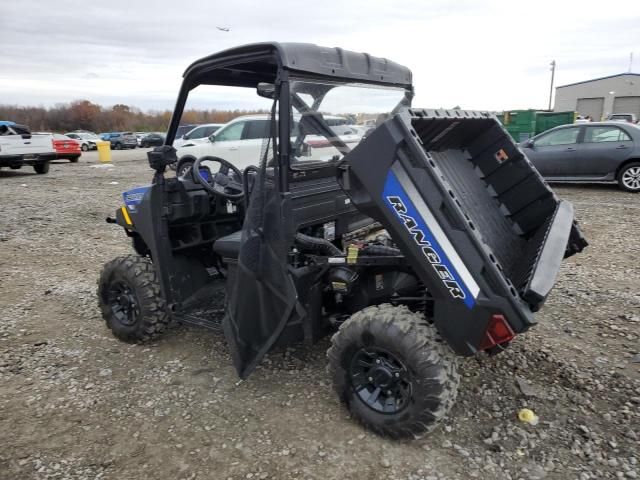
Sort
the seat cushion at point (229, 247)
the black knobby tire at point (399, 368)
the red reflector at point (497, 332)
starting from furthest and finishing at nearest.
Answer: the seat cushion at point (229, 247) < the black knobby tire at point (399, 368) < the red reflector at point (497, 332)

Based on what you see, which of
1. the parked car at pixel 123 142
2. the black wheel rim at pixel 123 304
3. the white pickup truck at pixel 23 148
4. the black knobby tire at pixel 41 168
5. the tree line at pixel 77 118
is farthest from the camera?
the tree line at pixel 77 118

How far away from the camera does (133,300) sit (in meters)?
3.89

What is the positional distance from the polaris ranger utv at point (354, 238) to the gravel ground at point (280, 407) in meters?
0.28

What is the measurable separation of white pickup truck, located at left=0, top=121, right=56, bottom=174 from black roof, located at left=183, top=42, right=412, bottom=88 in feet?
46.7

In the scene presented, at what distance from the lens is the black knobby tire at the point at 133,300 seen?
3779 millimetres

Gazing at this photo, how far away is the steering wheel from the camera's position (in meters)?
3.79

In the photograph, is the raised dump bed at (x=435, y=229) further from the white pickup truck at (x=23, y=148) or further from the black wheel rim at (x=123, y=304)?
the white pickup truck at (x=23, y=148)

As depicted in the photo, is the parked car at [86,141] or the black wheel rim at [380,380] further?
the parked car at [86,141]

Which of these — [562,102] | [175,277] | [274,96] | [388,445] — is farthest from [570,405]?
[562,102]

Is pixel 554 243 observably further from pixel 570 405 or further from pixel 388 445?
pixel 388 445

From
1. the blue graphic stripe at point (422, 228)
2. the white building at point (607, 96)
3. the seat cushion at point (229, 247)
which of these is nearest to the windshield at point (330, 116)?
the blue graphic stripe at point (422, 228)

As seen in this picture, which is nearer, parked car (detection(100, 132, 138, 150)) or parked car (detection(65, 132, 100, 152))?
parked car (detection(65, 132, 100, 152))

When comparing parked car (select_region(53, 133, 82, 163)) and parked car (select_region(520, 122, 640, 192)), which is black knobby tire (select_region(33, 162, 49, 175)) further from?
parked car (select_region(520, 122, 640, 192))

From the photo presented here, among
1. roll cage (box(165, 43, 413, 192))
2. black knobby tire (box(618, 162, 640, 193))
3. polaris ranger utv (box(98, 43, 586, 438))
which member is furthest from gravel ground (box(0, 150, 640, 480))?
black knobby tire (box(618, 162, 640, 193))
